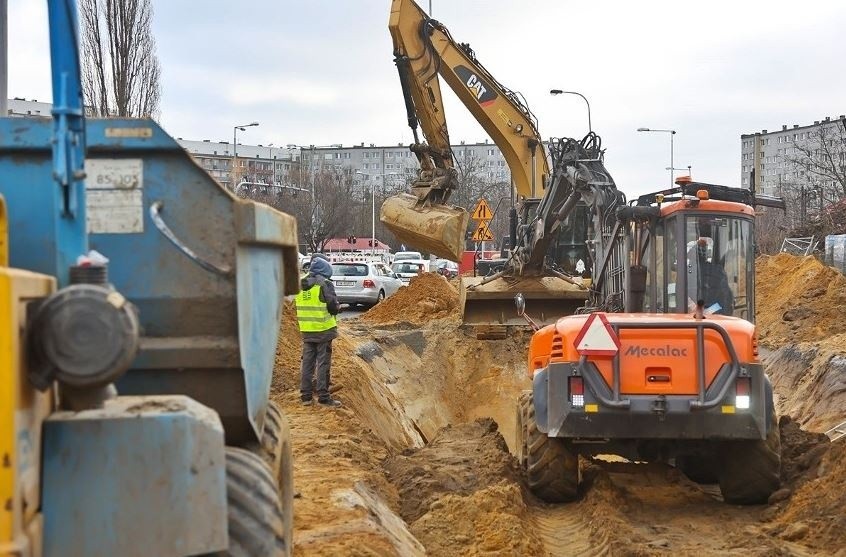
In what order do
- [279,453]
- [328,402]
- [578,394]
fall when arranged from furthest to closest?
1. [328,402]
2. [578,394]
3. [279,453]

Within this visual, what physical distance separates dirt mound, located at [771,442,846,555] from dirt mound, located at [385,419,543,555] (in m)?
1.98

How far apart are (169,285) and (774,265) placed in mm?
26007

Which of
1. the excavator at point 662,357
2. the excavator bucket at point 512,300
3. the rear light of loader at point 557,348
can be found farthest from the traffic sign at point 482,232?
the rear light of loader at point 557,348

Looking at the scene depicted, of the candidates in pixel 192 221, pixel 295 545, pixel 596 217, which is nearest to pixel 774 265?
pixel 596 217

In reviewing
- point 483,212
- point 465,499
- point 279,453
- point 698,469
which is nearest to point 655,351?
point 465,499

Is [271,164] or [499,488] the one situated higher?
[271,164]

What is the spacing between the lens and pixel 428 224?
15992mm

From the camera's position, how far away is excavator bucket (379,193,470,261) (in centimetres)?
1585

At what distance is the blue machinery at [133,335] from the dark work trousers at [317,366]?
685 centimetres

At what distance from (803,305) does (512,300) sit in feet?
21.2

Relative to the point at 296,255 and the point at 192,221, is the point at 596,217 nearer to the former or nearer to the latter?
the point at 296,255

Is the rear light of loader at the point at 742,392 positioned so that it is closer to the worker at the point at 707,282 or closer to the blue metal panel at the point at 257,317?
the worker at the point at 707,282

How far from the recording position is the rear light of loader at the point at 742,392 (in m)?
8.19

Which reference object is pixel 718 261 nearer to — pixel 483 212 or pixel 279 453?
pixel 279 453
